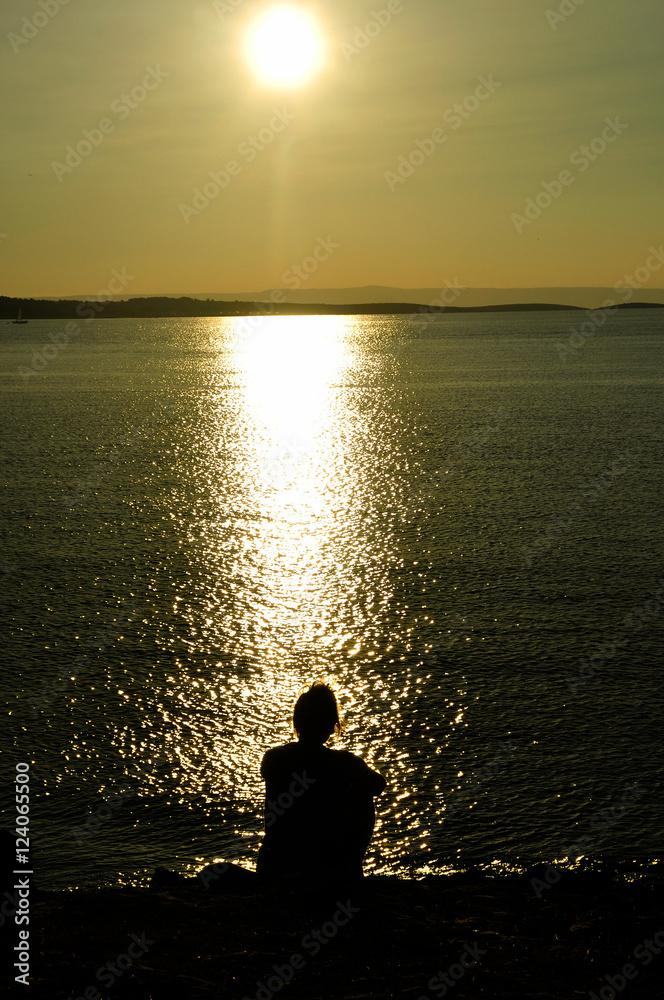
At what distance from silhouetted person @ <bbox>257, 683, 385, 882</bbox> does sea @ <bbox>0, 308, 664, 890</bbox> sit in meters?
2.26

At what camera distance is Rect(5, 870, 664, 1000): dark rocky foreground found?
5.70m

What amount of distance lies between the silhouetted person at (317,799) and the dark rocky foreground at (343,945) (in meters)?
0.25

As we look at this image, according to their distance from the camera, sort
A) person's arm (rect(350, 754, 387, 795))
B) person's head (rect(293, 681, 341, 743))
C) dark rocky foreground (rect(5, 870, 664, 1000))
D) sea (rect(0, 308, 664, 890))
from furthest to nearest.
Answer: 1. sea (rect(0, 308, 664, 890))
2. person's arm (rect(350, 754, 387, 795))
3. person's head (rect(293, 681, 341, 743))
4. dark rocky foreground (rect(5, 870, 664, 1000))

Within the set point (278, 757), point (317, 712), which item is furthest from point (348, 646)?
point (317, 712)

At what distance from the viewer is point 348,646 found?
1409 cm

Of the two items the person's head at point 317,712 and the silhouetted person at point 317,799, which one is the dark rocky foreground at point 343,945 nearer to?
the silhouetted person at point 317,799

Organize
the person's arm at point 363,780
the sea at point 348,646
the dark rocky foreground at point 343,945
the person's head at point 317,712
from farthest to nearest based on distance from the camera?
the sea at point 348,646, the person's arm at point 363,780, the person's head at point 317,712, the dark rocky foreground at point 343,945

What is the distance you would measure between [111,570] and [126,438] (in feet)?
67.4

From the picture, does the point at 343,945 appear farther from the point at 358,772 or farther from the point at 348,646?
the point at 348,646

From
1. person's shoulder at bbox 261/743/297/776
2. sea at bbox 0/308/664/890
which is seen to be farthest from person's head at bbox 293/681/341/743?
sea at bbox 0/308/664/890

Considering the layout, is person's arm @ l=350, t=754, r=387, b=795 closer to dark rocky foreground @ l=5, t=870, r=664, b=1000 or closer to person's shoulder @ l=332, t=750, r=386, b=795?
person's shoulder @ l=332, t=750, r=386, b=795

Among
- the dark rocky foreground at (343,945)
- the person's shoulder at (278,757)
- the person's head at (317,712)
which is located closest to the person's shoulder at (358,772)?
the person's head at (317,712)

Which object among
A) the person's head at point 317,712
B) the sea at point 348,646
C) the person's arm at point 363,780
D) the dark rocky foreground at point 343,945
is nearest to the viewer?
the dark rocky foreground at point 343,945

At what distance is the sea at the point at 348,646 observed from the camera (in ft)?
31.0
